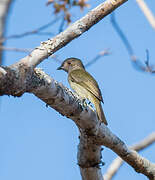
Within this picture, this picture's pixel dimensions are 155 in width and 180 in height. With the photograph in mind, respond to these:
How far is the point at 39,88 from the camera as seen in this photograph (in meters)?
3.24

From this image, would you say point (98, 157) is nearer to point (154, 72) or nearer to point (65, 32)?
point (154, 72)

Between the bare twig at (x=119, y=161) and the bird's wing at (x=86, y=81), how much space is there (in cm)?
70

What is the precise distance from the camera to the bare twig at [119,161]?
480 cm

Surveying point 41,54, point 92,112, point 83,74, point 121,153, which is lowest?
point 121,153

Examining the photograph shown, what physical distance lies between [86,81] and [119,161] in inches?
47.6

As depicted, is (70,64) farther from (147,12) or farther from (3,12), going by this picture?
(3,12)

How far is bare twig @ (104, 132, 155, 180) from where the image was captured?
480 cm

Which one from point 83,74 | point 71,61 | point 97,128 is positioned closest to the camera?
point 97,128

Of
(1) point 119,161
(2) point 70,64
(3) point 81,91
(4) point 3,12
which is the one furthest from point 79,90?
(4) point 3,12

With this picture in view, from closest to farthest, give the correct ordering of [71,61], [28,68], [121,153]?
[28,68] < [121,153] < [71,61]

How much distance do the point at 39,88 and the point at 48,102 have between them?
0.25 meters

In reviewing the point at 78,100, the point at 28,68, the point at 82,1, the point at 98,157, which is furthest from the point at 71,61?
the point at 28,68

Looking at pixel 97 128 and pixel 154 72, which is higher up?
pixel 154 72

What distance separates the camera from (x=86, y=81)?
18.6 feet
